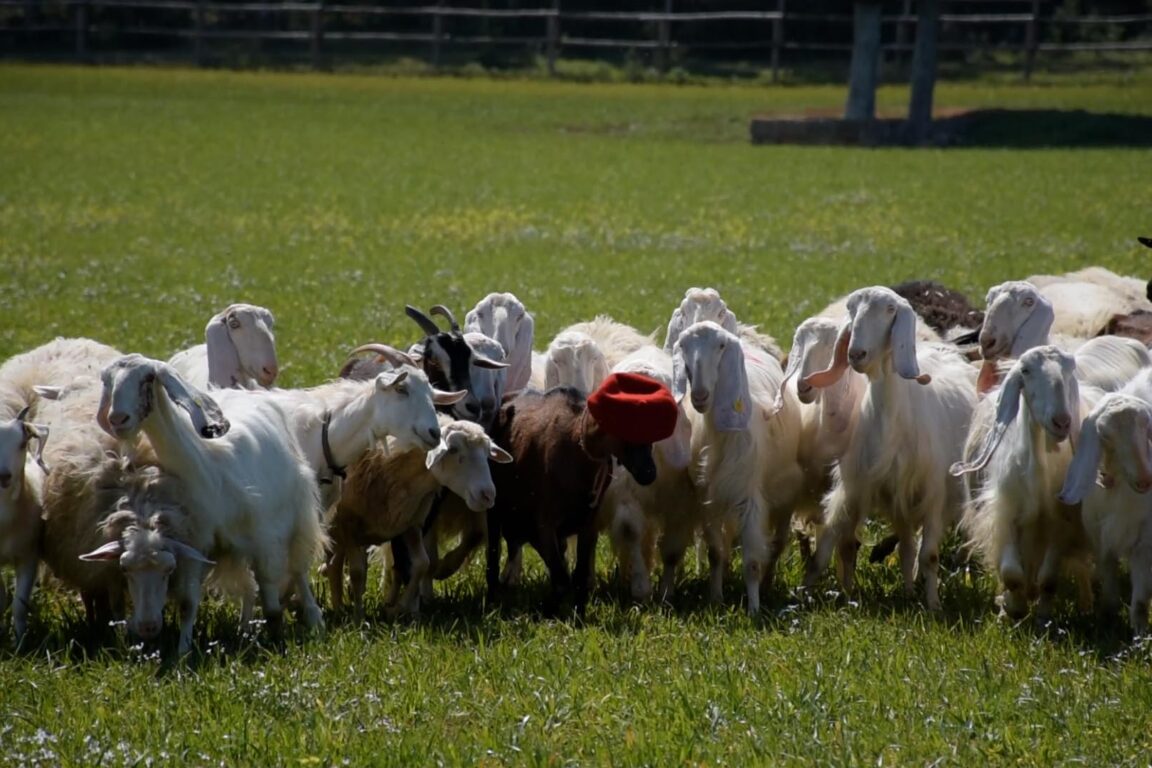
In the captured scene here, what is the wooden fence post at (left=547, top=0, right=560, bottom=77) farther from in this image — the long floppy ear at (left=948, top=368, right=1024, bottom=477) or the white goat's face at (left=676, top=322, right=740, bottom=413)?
the long floppy ear at (left=948, top=368, right=1024, bottom=477)

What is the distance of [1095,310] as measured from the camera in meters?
11.1

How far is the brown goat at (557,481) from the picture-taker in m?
7.61

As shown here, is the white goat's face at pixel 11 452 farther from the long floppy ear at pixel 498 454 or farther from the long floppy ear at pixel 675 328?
the long floppy ear at pixel 675 328

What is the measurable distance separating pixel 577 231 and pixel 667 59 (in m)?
28.2

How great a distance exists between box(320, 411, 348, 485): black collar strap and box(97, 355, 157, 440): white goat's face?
132 cm

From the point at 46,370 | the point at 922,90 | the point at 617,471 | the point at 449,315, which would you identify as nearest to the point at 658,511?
the point at 617,471

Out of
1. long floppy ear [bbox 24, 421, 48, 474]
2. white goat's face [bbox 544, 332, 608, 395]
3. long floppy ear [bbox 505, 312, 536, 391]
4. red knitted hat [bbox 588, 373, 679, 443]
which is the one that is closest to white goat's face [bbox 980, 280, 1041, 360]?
white goat's face [bbox 544, 332, 608, 395]

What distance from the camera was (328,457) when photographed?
7.93 m

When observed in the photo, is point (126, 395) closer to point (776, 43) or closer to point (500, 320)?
point (500, 320)

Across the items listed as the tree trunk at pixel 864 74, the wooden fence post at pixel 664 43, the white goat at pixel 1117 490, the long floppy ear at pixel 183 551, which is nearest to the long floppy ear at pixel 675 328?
the white goat at pixel 1117 490

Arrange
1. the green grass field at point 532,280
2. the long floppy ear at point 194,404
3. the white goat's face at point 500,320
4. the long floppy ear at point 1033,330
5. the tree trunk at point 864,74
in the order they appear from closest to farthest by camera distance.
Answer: the green grass field at point 532,280
the long floppy ear at point 194,404
the long floppy ear at point 1033,330
the white goat's face at point 500,320
the tree trunk at point 864,74

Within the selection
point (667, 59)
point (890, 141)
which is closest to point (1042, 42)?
point (667, 59)

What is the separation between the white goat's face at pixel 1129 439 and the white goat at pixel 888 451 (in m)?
1.15

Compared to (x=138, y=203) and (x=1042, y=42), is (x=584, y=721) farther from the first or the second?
(x=1042, y=42)
